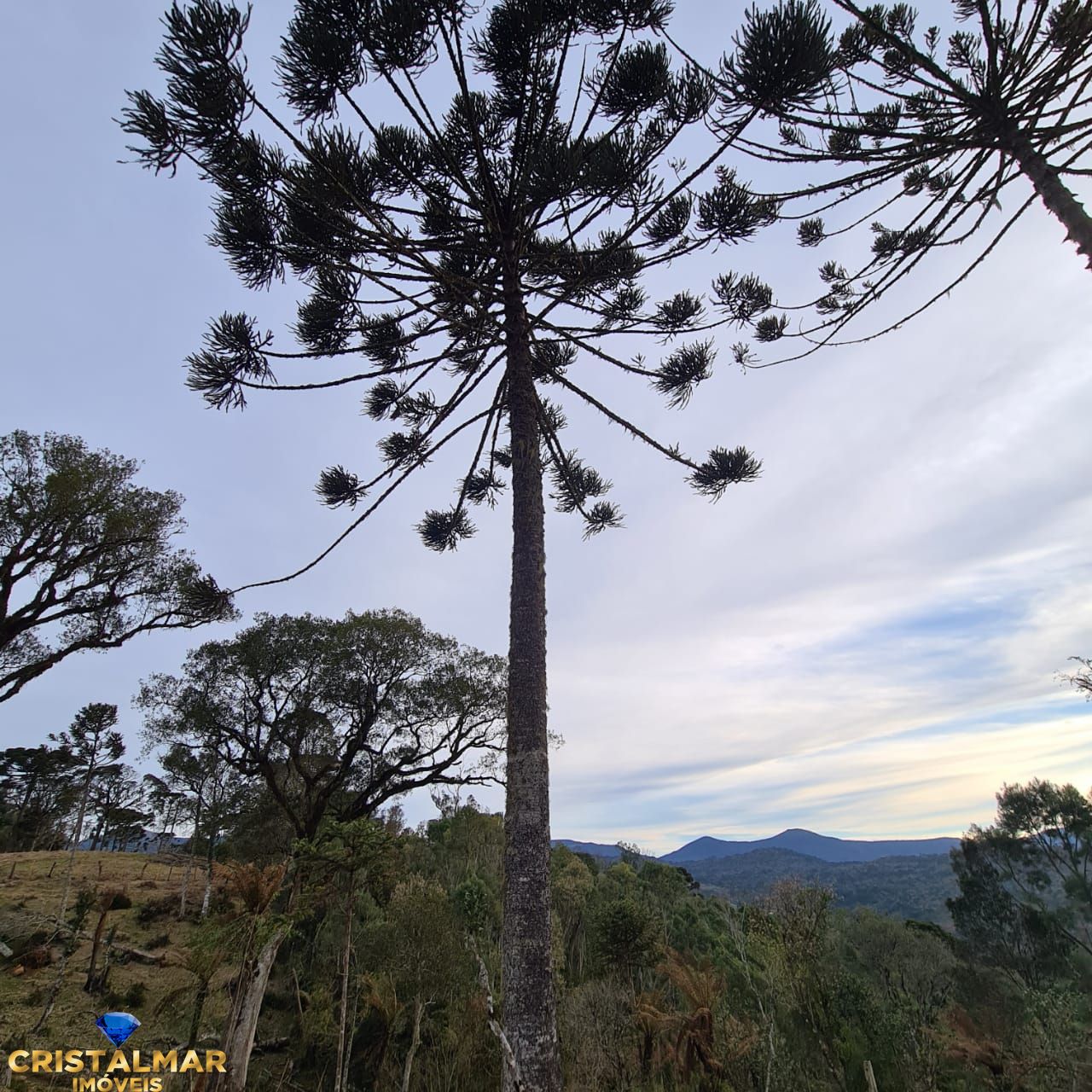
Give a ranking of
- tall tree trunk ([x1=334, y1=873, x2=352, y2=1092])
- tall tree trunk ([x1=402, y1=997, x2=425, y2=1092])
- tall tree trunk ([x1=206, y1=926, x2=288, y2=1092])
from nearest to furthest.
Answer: tall tree trunk ([x1=402, y1=997, x2=425, y2=1092]) < tall tree trunk ([x1=206, y1=926, x2=288, y2=1092]) < tall tree trunk ([x1=334, y1=873, x2=352, y2=1092])

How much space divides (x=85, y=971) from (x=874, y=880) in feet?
349

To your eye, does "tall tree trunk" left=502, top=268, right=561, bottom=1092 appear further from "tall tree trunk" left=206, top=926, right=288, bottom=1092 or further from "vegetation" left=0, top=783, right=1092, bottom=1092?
"tall tree trunk" left=206, top=926, right=288, bottom=1092

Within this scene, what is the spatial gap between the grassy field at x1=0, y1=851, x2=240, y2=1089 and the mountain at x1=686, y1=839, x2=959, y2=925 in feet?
109

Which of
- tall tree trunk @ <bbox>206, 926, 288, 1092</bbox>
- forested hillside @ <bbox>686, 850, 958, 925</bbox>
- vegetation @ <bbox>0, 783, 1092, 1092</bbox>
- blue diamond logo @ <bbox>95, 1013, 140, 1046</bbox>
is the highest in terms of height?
blue diamond logo @ <bbox>95, 1013, 140, 1046</bbox>

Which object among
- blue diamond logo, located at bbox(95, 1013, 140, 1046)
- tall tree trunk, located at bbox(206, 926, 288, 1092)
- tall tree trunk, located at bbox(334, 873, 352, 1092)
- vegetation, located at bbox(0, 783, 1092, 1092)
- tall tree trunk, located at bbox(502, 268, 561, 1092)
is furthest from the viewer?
vegetation, located at bbox(0, 783, 1092, 1092)

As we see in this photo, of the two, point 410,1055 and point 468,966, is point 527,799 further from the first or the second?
point 468,966

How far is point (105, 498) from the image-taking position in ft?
43.3

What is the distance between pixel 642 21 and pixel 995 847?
4471 centimetres

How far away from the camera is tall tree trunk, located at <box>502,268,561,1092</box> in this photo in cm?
307

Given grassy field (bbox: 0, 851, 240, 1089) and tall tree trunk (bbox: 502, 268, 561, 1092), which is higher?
tall tree trunk (bbox: 502, 268, 561, 1092)

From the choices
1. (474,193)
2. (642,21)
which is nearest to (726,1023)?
(474,193)

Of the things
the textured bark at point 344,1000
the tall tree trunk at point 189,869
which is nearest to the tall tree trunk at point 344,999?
the textured bark at point 344,1000

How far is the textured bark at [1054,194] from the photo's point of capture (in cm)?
338

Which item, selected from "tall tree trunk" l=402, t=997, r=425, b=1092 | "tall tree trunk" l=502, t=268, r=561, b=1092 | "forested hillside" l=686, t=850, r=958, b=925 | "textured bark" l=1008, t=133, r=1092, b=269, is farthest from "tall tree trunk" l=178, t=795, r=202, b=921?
"forested hillside" l=686, t=850, r=958, b=925
